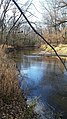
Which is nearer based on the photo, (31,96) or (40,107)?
(40,107)

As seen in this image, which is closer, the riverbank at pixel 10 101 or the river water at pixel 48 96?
the riverbank at pixel 10 101

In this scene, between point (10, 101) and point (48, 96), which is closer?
point (10, 101)

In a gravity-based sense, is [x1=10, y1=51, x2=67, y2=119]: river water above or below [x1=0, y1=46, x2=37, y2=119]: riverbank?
below

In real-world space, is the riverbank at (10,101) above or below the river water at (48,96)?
above

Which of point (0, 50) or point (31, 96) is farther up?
point (0, 50)

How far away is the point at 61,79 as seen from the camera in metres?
15.3

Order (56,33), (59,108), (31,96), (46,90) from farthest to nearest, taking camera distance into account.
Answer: (56,33) → (46,90) → (31,96) → (59,108)

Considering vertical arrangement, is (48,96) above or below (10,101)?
below

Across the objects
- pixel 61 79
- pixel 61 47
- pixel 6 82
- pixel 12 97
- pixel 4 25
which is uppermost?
pixel 4 25

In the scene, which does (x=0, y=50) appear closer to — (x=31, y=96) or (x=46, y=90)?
(x=31, y=96)

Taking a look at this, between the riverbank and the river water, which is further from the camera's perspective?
the river water

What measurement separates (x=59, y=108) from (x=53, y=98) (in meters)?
1.60

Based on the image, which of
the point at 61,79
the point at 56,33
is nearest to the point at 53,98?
the point at 61,79

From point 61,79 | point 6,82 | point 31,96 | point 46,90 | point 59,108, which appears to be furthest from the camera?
point 61,79
